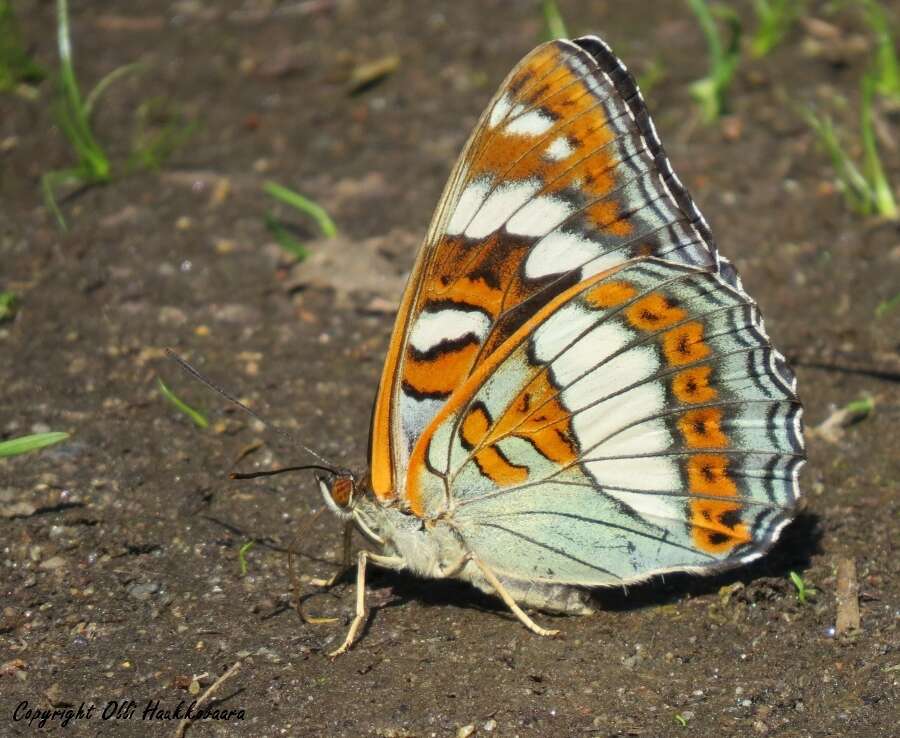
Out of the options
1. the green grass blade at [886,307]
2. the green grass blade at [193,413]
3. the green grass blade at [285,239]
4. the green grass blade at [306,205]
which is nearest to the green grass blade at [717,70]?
the green grass blade at [886,307]

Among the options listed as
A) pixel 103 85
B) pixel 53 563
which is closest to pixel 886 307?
pixel 53 563

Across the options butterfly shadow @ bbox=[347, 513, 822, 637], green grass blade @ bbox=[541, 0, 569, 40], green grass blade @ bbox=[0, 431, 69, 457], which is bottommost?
butterfly shadow @ bbox=[347, 513, 822, 637]

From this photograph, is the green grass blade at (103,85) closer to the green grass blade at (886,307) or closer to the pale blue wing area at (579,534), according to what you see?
the pale blue wing area at (579,534)

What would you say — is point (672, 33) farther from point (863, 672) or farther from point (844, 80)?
point (863, 672)

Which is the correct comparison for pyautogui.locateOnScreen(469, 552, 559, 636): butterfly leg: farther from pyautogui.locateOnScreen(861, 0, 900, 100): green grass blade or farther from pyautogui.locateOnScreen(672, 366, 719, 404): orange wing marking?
pyautogui.locateOnScreen(861, 0, 900, 100): green grass blade

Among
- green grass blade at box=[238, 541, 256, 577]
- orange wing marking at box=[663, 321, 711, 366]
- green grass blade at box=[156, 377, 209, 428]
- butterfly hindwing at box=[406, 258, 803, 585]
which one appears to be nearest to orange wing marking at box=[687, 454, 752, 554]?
butterfly hindwing at box=[406, 258, 803, 585]

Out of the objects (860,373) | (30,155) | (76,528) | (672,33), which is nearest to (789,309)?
(860,373)

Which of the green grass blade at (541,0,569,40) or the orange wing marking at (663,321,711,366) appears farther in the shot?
the green grass blade at (541,0,569,40)
